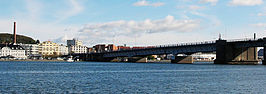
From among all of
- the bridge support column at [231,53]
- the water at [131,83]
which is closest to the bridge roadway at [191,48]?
the bridge support column at [231,53]

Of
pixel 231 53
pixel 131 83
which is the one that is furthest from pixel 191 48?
pixel 131 83

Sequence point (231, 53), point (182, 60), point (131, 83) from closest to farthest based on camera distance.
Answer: point (131, 83), point (231, 53), point (182, 60)

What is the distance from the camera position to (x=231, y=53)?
479 ft

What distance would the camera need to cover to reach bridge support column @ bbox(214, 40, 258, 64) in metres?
145

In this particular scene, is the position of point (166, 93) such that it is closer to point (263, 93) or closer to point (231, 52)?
point (263, 93)

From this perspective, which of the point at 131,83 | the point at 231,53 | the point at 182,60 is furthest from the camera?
the point at 182,60

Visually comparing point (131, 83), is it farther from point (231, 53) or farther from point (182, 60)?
point (182, 60)

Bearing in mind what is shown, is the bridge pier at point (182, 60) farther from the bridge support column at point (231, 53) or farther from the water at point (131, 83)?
the water at point (131, 83)

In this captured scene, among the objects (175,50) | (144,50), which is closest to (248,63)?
(175,50)

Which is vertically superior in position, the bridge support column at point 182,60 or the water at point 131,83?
the bridge support column at point 182,60

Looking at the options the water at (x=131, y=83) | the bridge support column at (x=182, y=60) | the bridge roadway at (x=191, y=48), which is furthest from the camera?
the bridge support column at (x=182, y=60)

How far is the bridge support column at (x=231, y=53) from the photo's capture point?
145 m

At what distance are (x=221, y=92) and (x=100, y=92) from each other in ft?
45.7

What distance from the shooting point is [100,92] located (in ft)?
140
